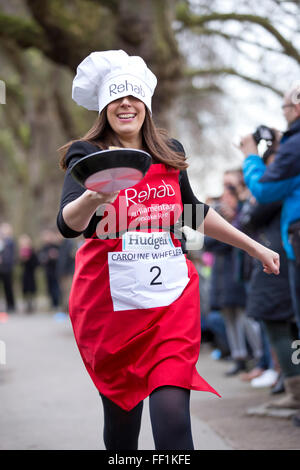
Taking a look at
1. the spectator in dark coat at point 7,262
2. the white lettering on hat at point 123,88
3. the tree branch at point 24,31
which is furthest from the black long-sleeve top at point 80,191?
the spectator in dark coat at point 7,262

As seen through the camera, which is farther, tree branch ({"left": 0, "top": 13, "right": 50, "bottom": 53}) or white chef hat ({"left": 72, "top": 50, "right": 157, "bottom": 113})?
tree branch ({"left": 0, "top": 13, "right": 50, "bottom": 53})

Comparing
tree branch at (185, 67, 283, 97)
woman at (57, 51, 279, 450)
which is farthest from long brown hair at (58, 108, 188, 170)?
tree branch at (185, 67, 283, 97)

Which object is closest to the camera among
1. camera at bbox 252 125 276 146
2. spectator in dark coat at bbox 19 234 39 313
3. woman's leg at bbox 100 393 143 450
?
woman's leg at bbox 100 393 143 450

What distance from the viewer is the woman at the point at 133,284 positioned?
8.78 ft

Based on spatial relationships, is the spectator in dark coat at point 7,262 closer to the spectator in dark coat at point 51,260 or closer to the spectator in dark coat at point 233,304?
the spectator in dark coat at point 51,260

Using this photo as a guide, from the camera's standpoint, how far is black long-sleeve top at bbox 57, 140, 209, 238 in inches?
103

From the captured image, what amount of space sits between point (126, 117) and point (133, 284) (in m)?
0.69

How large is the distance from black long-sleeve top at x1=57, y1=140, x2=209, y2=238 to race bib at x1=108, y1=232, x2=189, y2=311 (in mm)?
164

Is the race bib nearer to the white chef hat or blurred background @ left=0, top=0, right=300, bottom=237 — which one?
the white chef hat

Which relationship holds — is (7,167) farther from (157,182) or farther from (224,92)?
(157,182)

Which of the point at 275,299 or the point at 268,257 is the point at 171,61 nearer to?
the point at 275,299

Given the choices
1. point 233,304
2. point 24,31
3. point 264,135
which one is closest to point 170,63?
point 24,31

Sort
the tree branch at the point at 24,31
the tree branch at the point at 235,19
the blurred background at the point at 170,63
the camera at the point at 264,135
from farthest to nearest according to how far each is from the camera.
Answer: the tree branch at the point at 24,31
the blurred background at the point at 170,63
the tree branch at the point at 235,19
the camera at the point at 264,135

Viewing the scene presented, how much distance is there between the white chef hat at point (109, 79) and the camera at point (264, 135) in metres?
1.62
